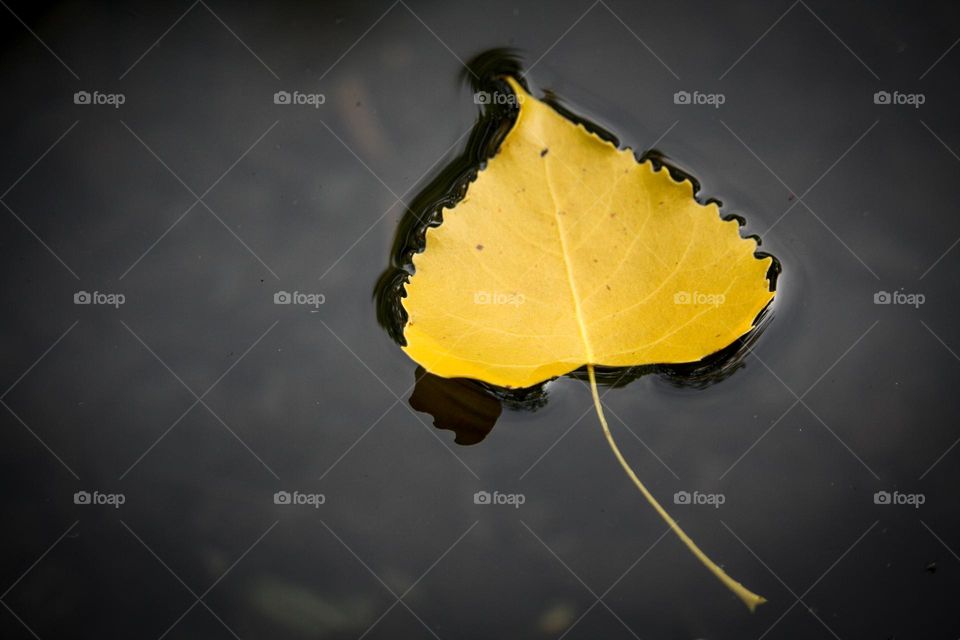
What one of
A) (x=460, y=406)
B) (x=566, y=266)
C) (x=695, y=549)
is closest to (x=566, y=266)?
(x=566, y=266)

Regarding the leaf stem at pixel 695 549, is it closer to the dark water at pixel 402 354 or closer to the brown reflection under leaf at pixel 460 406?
the dark water at pixel 402 354

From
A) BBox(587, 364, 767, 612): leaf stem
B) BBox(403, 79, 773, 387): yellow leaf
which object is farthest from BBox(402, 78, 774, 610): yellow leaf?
BBox(587, 364, 767, 612): leaf stem

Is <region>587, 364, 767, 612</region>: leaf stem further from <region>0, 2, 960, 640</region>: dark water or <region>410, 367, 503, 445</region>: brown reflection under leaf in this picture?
<region>410, 367, 503, 445</region>: brown reflection under leaf

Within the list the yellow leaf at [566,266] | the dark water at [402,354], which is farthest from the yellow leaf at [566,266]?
the dark water at [402,354]

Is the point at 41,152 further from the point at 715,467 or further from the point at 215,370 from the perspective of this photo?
the point at 715,467

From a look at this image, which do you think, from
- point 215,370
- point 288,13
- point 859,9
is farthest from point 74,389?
point 859,9
